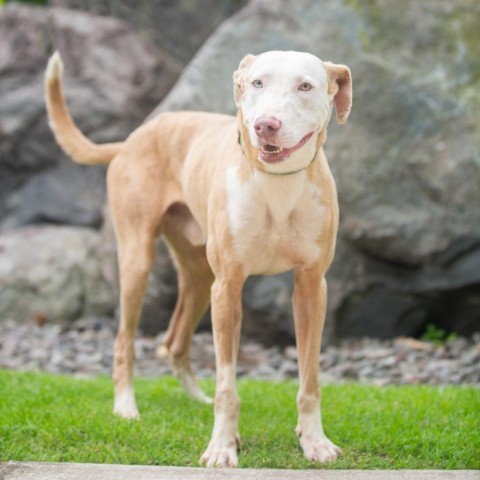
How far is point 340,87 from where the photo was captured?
3807 millimetres

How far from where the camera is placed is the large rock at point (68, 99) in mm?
8617

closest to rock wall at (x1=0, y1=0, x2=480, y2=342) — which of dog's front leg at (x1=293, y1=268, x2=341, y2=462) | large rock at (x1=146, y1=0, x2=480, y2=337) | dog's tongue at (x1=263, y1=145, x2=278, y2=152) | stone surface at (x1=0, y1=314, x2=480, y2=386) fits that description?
large rock at (x1=146, y1=0, x2=480, y2=337)

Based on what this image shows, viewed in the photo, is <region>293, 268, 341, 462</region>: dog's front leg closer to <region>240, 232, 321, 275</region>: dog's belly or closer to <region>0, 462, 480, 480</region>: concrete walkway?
<region>240, 232, 321, 275</region>: dog's belly

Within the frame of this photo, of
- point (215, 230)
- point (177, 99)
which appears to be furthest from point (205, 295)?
point (177, 99)

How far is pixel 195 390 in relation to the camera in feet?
16.6

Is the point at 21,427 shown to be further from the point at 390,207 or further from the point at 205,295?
the point at 390,207

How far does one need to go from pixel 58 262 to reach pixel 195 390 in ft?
10.5

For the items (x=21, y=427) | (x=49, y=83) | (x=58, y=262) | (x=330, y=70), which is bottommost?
(x=58, y=262)

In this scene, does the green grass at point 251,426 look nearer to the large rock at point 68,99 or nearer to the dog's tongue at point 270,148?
the dog's tongue at point 270,148

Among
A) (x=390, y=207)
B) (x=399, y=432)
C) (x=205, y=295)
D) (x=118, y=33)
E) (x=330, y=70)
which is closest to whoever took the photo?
(x=330, y=70)

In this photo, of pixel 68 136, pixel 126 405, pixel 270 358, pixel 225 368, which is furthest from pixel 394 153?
pixel 225 368

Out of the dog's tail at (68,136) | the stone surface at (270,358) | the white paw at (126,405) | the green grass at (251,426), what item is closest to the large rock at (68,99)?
the stone surface at (270,358)

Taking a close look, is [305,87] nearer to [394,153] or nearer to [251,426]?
[251,426]

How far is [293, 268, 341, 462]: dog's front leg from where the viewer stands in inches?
152
